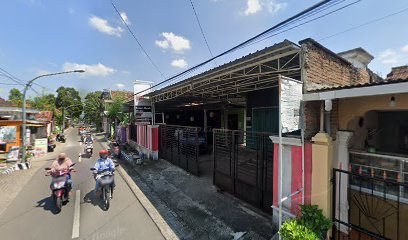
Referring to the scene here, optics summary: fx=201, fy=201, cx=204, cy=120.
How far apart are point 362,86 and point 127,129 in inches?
706

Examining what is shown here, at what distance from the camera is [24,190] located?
23.9 ft

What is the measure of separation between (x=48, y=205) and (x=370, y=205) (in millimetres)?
8253

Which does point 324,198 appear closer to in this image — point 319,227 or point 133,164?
point 319,227

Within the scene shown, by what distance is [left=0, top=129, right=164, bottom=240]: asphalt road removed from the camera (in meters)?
4.51

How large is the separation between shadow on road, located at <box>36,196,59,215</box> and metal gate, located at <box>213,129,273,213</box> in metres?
4.82

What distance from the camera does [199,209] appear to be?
5641mm

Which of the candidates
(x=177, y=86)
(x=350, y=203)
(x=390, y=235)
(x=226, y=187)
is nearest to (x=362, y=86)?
(x=350, y=203)

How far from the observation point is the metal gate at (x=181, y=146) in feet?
27.4

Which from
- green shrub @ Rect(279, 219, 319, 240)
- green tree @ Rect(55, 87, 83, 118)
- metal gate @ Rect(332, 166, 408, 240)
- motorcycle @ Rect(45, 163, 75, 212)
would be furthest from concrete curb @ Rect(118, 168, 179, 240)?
green tree @ Rect(55, 87, 83, 118)

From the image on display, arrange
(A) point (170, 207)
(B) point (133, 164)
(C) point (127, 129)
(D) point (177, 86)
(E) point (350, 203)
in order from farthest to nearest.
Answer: (C) point (127, 129) < (B) point (133, 164) < (D) point (177, 86) < (A) point (170, 207) < (E) point (350, 203)

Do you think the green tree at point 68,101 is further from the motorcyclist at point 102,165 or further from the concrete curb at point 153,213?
the motorcyclist at point 102,165

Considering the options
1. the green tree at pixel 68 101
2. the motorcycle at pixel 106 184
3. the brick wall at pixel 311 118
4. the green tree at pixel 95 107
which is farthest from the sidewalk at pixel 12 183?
the green tree at pixel 68 101

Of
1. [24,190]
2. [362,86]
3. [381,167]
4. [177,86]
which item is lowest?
[24,190]

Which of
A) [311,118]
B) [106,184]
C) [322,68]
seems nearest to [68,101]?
[106,184]
